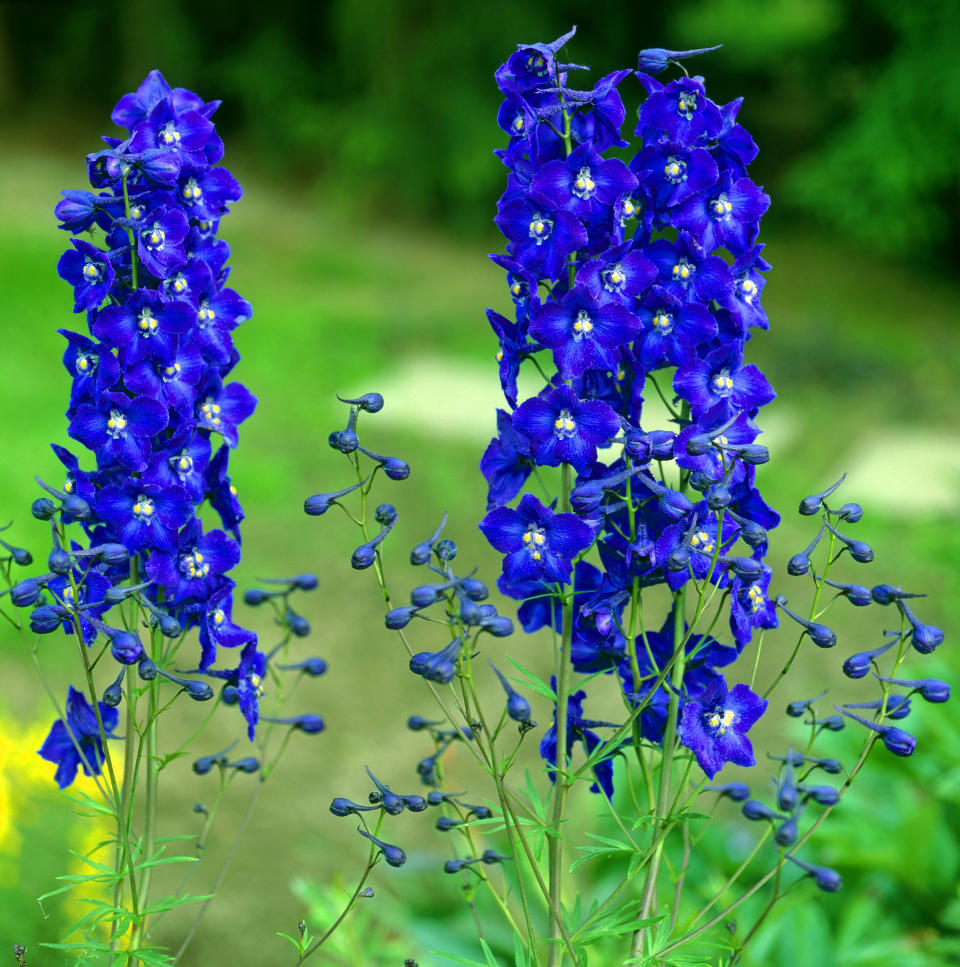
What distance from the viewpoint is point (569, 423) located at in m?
1.55

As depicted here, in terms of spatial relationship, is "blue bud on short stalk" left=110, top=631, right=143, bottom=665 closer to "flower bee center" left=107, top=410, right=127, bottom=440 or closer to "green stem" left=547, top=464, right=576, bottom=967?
"flower bee center" left=107, top=410, right=127, bottom=440

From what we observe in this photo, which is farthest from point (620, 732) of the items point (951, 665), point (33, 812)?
point (951, 665)

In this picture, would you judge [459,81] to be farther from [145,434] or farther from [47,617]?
[47,617]

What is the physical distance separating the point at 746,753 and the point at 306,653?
3555mm

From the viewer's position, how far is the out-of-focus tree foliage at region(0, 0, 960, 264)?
969cm

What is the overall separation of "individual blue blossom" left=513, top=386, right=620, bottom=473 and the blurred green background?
1.62 m

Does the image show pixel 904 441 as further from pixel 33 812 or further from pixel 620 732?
pixel 620 732

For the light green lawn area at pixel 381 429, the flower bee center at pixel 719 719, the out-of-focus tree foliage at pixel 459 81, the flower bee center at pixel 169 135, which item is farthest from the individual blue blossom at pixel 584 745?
the out-of-focus tree foliage at pixel 459 81

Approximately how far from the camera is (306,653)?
Result: 16.5 feet

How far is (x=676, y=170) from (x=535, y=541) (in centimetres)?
50

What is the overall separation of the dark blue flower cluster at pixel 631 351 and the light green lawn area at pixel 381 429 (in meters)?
1.83

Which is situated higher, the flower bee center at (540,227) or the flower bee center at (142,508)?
the flower bee center at (540,227)

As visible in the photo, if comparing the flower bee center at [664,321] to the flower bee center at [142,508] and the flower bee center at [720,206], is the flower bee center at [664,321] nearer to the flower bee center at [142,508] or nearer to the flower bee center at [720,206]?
the flower bee center at [720,206]

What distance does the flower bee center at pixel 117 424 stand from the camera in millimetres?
1640
